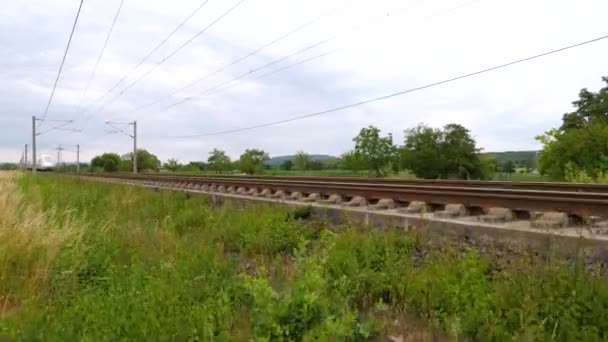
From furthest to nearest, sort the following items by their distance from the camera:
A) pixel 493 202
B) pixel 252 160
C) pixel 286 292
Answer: pixel 252 160
pixel 493 202
pixel 286 292

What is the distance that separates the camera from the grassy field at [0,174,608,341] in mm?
3883

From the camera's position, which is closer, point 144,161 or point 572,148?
point 572,148

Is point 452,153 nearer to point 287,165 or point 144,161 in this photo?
point 287,165

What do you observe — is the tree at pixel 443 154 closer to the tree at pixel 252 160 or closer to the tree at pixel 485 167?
the tree at pixel 485 167

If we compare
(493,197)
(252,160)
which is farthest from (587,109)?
(493,197)

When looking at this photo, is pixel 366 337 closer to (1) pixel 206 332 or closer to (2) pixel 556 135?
(1) pixel 206 332

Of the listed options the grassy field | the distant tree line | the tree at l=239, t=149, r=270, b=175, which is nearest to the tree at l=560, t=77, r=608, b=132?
the distant tree line

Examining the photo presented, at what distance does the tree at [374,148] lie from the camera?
2694 inches

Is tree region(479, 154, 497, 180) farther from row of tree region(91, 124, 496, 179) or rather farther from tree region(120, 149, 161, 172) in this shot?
tree region(120, 149, 161, 172)

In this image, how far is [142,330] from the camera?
13.2 ft

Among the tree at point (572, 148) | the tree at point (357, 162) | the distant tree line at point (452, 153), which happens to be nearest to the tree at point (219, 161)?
the distant tree line at point (452, 153)

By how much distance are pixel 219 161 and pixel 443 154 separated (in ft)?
140

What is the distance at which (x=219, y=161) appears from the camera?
300 feet

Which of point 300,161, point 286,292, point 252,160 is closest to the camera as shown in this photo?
point 286,292
